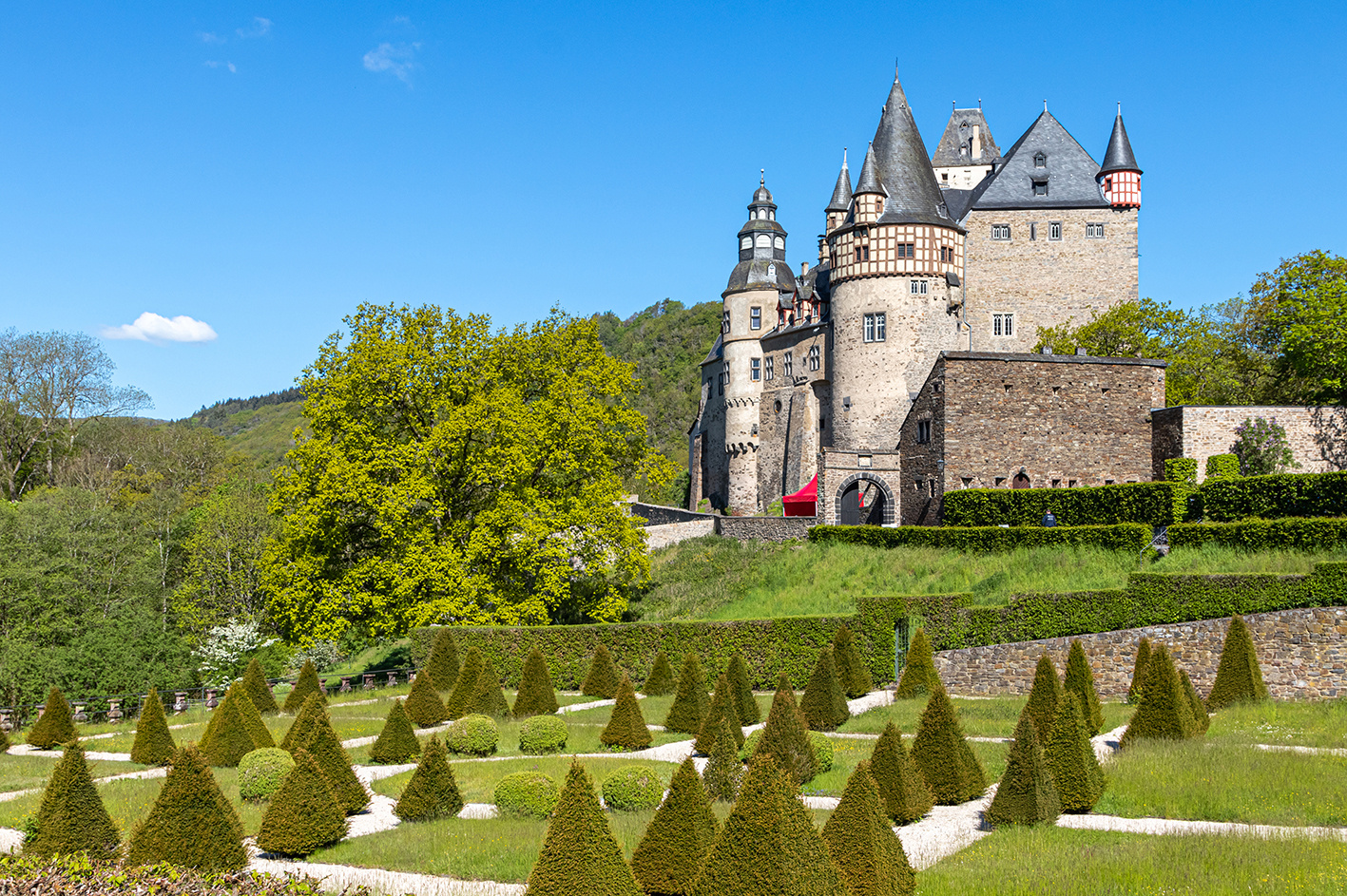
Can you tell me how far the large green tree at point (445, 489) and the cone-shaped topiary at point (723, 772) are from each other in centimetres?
1759

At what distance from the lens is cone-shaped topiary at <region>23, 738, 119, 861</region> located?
12641 millimetres

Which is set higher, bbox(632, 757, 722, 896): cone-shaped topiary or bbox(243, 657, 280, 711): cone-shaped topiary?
Result: bbox(632, 757, 722, 896): cone-shaped topiary

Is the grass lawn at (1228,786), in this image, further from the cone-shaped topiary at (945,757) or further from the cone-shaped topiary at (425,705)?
the cone-shaped topiary at (425,705)

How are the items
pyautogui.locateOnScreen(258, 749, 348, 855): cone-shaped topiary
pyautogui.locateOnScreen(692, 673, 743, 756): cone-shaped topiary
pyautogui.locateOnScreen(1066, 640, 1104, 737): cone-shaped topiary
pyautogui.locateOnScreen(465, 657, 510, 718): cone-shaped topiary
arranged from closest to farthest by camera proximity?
pyautogui.locateOnScreen(258, 749, 348, 855): cone-shaped topiary → pyautogui.locateOnScreen(692, 673, 743, 756): cone-shaped topiary → pyautogui.locateOnScreen(1066, 640, 1104, 737): cone-shaped topiary → pyautogui.locateOnScreen(465, 657, 510, 718): cone-shaped topiary

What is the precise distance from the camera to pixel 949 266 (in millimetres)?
52375

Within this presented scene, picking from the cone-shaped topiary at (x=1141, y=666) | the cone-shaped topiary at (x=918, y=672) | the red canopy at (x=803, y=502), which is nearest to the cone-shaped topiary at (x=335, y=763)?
the cone-shaped topiary at (x=918, y=672)

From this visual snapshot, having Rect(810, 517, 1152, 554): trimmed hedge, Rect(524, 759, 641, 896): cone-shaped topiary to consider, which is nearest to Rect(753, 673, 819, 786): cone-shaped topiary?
Rect(524, 759, 641, 896): cone-shaped topiary

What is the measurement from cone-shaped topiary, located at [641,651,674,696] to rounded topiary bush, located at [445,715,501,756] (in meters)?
7.10

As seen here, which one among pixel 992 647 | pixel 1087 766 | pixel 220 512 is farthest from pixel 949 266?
pixel 1087 766

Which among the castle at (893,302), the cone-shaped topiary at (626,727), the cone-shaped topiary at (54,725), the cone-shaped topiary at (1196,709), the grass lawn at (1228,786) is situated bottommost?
the cone-shaped topiary at (54,725)

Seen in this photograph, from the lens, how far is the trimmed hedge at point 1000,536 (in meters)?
30.5

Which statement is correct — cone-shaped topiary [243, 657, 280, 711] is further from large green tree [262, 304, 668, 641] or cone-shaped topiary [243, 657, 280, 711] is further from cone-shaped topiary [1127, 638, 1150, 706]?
cone-shaped topiary [1127, 638, 1150, 706]

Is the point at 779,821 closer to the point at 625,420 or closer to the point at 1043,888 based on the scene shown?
the point at 1043,888

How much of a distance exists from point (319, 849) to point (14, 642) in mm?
25270
